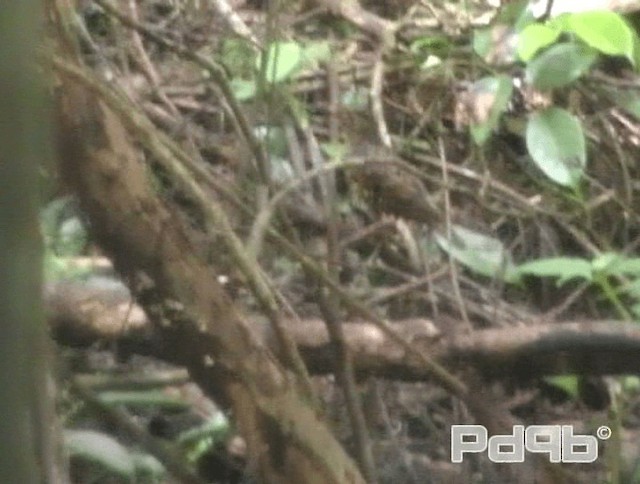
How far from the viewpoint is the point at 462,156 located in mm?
1517

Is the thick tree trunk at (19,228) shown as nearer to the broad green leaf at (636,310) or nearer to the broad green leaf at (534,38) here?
the broad green leaf at (636,310)

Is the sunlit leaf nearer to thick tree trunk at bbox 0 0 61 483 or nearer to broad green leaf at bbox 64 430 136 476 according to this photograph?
broad green leaf at bbox 64 430 136 476

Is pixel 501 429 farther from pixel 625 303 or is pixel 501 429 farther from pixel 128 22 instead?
pixel 128 22

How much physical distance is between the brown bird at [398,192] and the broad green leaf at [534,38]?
0.71ft

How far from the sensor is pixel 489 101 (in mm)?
1523

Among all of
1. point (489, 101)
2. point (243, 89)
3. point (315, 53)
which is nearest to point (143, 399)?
point (243, 89)

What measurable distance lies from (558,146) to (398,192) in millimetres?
212

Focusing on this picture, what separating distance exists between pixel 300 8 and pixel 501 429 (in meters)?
1.00

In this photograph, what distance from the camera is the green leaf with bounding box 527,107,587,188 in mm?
1298

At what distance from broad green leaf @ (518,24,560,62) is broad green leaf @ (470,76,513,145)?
0.06m

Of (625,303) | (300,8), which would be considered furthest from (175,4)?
(625,303)

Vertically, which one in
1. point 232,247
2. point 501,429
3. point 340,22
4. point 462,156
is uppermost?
point 340,22

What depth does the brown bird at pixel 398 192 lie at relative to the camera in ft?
4.09

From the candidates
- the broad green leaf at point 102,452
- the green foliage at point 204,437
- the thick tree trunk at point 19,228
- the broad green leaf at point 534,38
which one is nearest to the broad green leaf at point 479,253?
the broad green leaf at point 534,38
